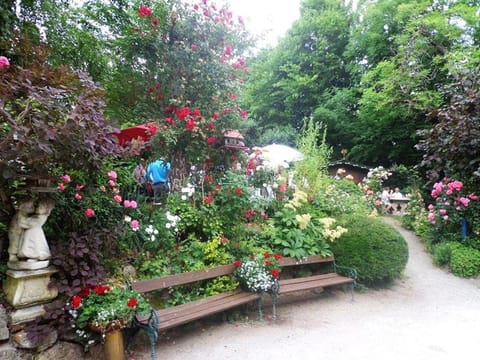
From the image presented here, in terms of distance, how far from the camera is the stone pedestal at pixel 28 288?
2.50 meters

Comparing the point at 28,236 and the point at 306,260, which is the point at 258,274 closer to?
the point at 306,260

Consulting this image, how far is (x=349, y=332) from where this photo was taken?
3680 millimetres

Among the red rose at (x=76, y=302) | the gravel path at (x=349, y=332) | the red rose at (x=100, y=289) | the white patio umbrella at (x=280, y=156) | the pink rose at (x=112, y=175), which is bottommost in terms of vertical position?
the gravel path at (x=349, y=332)

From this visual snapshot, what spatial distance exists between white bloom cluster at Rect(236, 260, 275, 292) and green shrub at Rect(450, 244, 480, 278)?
15.9 ft

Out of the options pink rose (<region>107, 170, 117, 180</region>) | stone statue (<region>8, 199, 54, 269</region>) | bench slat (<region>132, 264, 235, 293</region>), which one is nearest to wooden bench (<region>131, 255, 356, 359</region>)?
bench slat (<region>132, 264, 235, 293</region>)

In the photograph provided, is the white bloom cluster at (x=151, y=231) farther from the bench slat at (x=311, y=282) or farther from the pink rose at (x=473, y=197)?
the pink rose at (x=473, y=197)

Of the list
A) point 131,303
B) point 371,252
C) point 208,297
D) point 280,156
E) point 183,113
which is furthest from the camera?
point 280,156

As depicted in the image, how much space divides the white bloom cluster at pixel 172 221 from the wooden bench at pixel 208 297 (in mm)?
700

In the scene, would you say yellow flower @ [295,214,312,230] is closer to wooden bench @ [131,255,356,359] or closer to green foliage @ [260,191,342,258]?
green foliage @ [260,191,342,258]

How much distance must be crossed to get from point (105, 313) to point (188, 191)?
2.15 meters

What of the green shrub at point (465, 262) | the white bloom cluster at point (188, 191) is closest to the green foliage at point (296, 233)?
the white bloom cluster at point (188, 191)

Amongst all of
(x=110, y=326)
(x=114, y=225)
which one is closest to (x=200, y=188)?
(x=114, y=225)

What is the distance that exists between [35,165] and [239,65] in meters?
3.69

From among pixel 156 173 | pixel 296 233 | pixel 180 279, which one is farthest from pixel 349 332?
pixel 156 173
